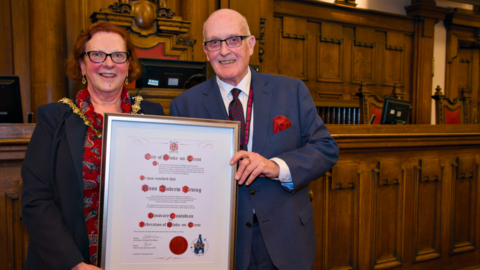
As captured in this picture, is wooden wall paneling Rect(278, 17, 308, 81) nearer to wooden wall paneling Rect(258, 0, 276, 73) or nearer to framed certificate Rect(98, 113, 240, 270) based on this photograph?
wooden wall paneling Rect(258, 0, 276, 73)

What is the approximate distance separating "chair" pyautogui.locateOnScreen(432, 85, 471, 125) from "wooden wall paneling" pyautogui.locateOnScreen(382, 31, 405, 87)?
52.2 inches

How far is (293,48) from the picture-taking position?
5543 mm

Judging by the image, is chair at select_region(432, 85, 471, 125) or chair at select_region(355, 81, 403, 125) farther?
chair at select_region(432, 85, 471, 125)

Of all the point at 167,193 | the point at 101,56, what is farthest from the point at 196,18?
the point at 167,193

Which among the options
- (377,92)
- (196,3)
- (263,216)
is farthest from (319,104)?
(263,216)

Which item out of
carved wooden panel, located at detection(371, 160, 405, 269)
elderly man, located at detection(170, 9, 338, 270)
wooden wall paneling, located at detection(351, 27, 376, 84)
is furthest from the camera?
wooden wall paneling, located at detection(351, 27, 376, 84)

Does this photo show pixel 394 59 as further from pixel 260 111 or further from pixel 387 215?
pixel 260 111

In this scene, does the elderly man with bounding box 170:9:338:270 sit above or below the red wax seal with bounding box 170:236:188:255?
above

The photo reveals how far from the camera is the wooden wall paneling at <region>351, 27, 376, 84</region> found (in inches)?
238

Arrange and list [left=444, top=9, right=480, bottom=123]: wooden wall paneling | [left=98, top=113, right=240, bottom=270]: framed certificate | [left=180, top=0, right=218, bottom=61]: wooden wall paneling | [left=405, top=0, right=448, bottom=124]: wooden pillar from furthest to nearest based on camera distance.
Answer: [left=444, top=9, right=480, bottom=123]: wooden wall paneling → [left=405, top=0, right=448, bottom=124]: wooden pillar → [left=180, top=0, right=218, bottom=61]: wooden wall paneling → [left=98, top=113, right=240, bottom=270]: framed certificate

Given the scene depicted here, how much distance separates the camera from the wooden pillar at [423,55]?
643 cm

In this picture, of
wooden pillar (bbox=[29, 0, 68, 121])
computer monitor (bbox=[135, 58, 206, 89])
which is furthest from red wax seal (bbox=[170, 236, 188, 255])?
wooden pillar (bbox=[29, 0, 68, 121])

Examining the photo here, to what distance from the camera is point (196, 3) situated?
4.59 m

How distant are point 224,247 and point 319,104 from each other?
4.72 m
